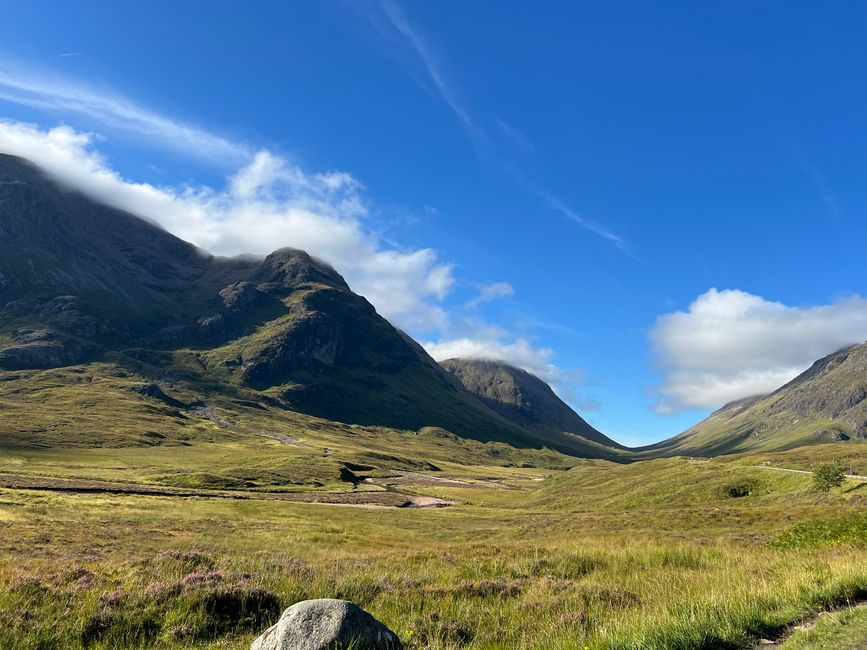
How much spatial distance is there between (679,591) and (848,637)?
4688 mm

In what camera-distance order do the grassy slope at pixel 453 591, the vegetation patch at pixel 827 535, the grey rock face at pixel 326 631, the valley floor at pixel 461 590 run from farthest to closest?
the vegetation patch at pixel 827 535
the grassy slope at pixel 453 591
the valley floor at pixel 461 590
the grey rock face at pixel 326 631

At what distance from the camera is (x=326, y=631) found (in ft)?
28.3

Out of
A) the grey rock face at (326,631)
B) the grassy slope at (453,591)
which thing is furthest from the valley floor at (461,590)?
the grey rock face at (326,631)

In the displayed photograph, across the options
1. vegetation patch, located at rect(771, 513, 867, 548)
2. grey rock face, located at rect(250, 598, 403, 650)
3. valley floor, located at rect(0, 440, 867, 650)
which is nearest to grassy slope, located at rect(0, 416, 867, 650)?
valley floor, located at rect(0, 440, 867, 650)

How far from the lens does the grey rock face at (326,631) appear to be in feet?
27.8

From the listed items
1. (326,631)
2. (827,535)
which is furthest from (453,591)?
(827,535)

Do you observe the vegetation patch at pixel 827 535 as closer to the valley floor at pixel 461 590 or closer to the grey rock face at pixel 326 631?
the valley floor at pixel 461 590

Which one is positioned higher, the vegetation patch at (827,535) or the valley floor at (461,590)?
the vegetation patch at (827,535)

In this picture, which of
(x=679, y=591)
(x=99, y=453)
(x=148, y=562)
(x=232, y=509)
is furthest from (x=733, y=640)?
(x=99, y=453)

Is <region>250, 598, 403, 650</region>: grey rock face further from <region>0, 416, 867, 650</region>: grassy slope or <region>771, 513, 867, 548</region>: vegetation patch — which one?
<region>771, 513, 867, 548</region>: vegetation patch

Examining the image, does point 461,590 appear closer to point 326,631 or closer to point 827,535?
point 326,631

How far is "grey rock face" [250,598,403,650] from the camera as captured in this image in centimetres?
848

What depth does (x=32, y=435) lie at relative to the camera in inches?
6673

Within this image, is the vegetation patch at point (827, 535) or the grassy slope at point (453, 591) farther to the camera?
the vegetation patch at point (827, 535)
